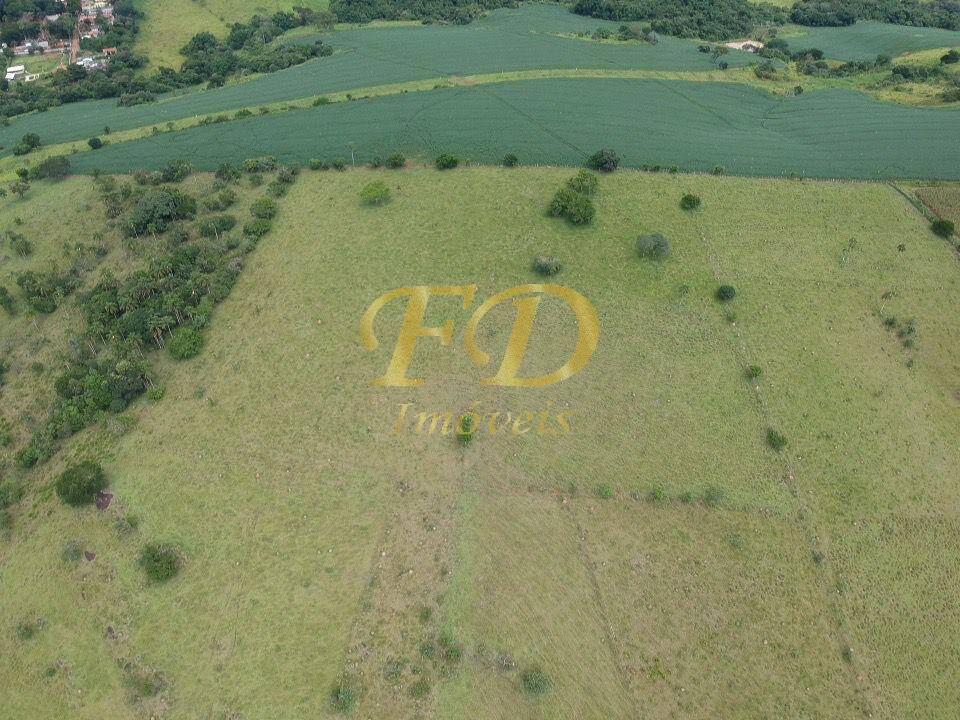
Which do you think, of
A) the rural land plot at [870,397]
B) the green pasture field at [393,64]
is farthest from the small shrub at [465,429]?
the green pasture field at [393,64]

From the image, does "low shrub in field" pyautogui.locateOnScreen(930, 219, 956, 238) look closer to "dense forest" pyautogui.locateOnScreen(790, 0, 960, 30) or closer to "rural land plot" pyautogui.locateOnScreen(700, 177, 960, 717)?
"rural land plot" pyautogui.locateOnScreen(700, 177, 960, 717)

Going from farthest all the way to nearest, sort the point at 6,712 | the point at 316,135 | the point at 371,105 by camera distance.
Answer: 1. the point at 371,105
2. the point at 316,135
3. the point at 6,712

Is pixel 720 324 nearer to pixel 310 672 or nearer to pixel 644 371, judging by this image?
pixel 644 371

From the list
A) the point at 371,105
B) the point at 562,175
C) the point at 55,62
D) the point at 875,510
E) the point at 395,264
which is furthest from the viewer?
the point at 55,62

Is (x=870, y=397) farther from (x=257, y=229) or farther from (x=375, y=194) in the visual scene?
(x=257, y=229)

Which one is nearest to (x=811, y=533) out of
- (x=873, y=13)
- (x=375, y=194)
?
(x=375, y=194)

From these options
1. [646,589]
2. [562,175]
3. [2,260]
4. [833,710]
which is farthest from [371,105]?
[833,710]
